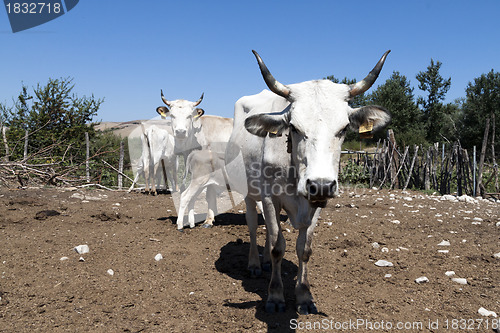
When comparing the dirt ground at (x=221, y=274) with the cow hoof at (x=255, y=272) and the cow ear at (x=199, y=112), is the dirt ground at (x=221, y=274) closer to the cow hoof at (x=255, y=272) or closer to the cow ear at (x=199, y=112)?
the cow hoof at (x=255, y=272)

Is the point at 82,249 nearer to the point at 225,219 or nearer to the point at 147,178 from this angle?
the point at 225,219

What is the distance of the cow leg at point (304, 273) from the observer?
123 inches

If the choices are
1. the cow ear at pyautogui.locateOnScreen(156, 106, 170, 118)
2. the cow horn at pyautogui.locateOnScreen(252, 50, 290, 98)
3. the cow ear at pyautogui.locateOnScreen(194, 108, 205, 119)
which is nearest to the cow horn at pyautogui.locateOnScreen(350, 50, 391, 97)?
the cow horn at pyautogui.locateOnScreen(252, 50, 290, 98)

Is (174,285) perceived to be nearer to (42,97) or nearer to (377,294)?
(377,294)

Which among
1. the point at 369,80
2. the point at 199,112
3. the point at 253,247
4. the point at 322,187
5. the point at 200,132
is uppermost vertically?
the point at 199,112

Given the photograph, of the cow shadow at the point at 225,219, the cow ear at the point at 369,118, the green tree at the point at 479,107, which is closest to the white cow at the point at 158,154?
the cow shadow at the point at 225,219

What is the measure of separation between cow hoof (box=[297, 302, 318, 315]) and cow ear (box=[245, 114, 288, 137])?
1.59 m

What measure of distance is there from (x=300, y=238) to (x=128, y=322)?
168 centimetres

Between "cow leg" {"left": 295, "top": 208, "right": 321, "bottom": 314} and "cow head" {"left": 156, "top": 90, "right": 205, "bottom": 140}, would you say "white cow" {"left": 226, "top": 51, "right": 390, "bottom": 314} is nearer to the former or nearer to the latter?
"cow leg" {"left": 295, "top": 208, "right": 321, "bottom": 314}

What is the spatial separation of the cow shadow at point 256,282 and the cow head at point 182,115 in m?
2.57

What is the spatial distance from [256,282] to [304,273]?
825mm

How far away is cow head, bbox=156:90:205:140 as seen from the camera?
6.74 m

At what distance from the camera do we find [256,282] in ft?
12.8

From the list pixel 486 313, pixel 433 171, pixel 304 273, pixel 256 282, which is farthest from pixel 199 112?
pixel 433 171
